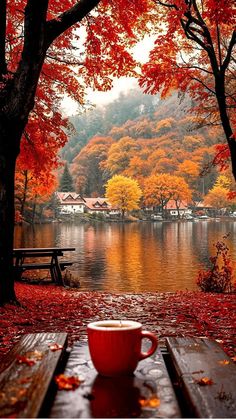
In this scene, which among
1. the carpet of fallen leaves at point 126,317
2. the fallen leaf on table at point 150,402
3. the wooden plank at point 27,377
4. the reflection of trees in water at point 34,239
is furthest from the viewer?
the reflection of trees in water at point 34,239

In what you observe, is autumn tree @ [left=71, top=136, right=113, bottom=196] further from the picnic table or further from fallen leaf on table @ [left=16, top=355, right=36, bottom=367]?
fallen leaf on table @ [left=16, top=355, right=36, bottom=367]

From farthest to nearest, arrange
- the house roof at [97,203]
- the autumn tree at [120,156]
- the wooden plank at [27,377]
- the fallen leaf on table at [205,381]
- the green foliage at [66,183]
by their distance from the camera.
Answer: the autumn tree at [120,156] → the green foliage at [66,183] → the house roof at [97,203] → the fallen leaf on table at [205,381] → the wooden plank at [27,377]

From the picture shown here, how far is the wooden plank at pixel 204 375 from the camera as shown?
1430 mm

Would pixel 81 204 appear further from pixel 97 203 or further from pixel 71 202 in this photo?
pixel 97 203

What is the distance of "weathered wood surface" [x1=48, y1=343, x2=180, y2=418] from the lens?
56.8 inches

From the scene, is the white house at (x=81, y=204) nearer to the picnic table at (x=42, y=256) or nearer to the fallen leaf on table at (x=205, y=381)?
the picnic table at (x=42, y=256)

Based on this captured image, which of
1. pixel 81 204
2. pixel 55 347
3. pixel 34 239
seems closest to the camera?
pixel 55 347

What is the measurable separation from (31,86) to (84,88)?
6.57 meters

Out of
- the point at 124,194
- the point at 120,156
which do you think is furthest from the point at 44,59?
the point at 120,156

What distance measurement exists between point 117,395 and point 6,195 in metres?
6.18

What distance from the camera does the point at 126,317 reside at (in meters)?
7.55

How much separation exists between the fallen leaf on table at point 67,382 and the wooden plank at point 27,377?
40mm

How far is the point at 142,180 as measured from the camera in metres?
108

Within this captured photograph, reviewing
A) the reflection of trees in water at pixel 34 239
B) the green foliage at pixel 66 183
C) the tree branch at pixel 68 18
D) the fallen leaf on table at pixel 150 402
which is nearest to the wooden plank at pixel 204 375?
the fallen leaf on table at pixel 150 402
